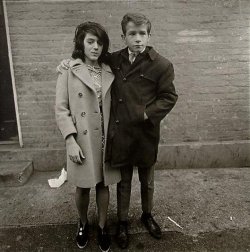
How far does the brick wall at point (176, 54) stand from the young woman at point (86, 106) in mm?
1932

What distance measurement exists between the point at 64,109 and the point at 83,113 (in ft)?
0.54

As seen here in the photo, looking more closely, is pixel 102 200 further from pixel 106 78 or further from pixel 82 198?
pixel 106 78

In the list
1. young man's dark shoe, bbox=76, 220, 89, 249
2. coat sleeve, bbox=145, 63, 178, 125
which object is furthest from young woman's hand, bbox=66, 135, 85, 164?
young man's dark shoe, bbox=76, 220, 89, 249

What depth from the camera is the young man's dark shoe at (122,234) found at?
295 centimetres

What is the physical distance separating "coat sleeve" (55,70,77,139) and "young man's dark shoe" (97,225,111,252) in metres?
1.01

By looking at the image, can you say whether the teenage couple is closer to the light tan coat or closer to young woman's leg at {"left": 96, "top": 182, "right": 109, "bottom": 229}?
the light tan coat

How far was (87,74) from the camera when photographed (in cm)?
263

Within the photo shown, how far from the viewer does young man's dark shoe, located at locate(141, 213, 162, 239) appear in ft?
10.1

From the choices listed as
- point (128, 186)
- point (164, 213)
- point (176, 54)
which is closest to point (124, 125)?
point (128, 186)

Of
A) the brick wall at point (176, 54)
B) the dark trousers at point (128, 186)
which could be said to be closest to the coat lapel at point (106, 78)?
the dark trousers at point (128, 186)

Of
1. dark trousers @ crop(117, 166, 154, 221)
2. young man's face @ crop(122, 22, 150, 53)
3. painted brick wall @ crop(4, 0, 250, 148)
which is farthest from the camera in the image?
painted brick wall @ crop(4, 0, 250, 148)

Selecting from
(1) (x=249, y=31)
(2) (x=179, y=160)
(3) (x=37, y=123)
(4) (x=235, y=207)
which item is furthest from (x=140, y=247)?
(1) (x=249, y=31)

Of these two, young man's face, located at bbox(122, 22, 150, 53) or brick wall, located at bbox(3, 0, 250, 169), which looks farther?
brick wall, located at bbox(3, 0, 250, 169)

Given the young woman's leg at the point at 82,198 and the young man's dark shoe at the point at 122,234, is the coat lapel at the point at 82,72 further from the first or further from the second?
the young man's dark shoe at the point at 122,234
